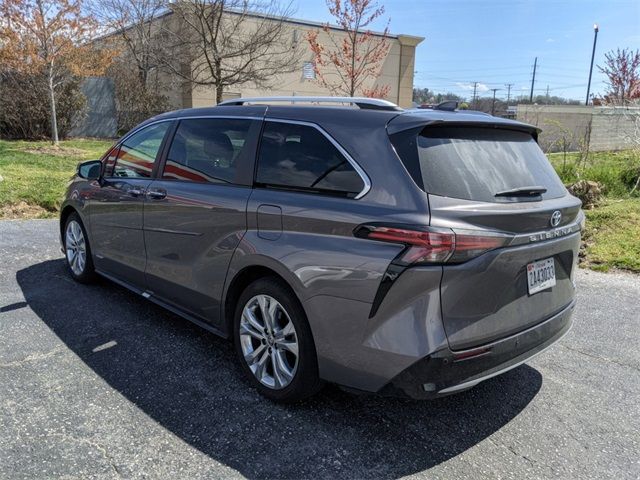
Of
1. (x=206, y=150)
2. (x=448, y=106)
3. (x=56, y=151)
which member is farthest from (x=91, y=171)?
(x=56, y=151)

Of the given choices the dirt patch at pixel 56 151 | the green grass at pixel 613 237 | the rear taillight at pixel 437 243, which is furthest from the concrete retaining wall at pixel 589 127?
the dirt patch at pixel 56 151

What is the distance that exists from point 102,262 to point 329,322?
2946 mm

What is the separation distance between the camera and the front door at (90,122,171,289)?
14.0 feet

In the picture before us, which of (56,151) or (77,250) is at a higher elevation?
(56,151)

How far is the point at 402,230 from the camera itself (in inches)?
98.6

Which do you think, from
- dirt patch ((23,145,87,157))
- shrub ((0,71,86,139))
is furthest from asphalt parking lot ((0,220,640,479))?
shrub ((0,71,86,139))

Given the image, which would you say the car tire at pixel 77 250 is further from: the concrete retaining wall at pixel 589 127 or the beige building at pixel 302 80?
the beige building at pixel 302 80

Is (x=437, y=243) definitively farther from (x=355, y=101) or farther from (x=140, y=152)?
(x=140, y=152)

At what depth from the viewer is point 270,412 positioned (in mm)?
3059

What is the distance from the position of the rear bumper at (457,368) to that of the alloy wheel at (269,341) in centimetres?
68

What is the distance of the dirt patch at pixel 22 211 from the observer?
8328 mm

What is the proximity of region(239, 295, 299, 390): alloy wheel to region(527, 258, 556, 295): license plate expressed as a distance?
52.2 inches

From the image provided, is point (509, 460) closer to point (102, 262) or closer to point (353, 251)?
point (353, 251)

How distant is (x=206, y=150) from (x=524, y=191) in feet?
7.14
